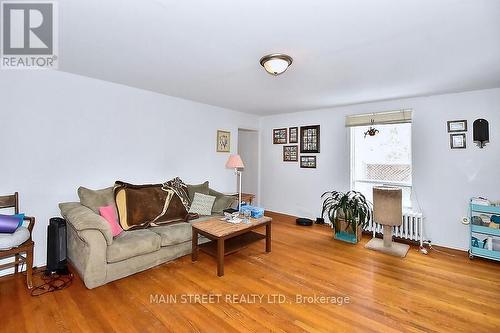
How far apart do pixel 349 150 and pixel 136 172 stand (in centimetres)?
377

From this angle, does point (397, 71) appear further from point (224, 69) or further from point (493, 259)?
point (493, 259)

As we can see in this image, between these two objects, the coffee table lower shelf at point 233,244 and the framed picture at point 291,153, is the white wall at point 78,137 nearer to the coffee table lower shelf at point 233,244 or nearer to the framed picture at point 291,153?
the coffee table lower shelf at point 233,244

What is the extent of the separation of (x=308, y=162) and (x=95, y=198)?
386 cm

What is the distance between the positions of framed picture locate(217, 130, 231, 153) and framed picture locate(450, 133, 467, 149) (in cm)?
381

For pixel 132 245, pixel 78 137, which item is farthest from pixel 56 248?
pixel 78 137

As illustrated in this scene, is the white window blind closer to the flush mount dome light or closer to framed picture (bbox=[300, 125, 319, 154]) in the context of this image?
framed picture (bbox=[300, 125, 319, 154])

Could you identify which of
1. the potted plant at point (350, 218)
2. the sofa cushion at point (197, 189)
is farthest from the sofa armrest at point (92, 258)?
the potted plant at point (350, 218)

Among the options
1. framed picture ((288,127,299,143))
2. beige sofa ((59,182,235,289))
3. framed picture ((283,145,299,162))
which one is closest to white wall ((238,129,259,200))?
framed picture ((283,145,299,162))

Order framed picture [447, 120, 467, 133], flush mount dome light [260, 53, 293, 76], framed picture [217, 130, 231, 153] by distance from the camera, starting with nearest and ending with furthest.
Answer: flush mount dome light [260, 53, 293, 76] → framed picture [447, 120, 467, 133] → framed picture [217, 130, 231, 153]

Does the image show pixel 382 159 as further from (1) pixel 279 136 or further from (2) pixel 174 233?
(2) pixel 174 233

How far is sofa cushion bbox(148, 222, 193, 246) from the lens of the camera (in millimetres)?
2830

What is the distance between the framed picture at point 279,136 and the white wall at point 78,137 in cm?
205

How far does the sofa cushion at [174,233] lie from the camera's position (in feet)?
9.29

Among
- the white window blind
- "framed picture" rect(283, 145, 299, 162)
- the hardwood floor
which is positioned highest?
the white window blind
